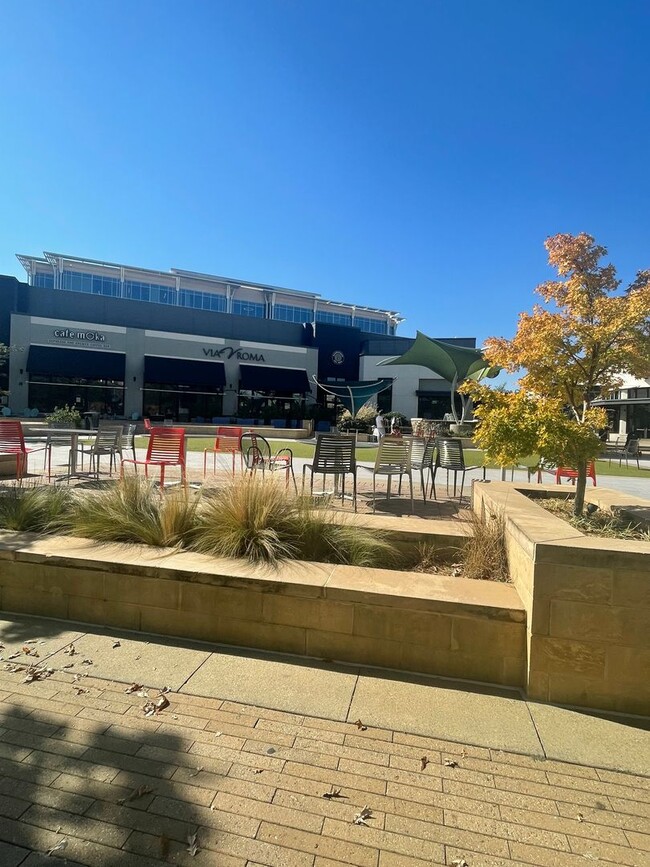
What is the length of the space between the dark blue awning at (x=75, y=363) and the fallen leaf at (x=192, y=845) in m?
38.7

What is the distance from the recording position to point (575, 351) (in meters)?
4.82

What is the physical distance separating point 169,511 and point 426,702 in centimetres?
247

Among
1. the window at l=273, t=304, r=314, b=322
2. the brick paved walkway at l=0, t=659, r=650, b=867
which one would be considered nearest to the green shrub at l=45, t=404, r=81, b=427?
the brick paved walkway at l=0, t=659, r=650, b=867

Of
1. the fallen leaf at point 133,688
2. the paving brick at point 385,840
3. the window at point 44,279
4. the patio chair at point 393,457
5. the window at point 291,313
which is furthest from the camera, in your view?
the window at point 291,313

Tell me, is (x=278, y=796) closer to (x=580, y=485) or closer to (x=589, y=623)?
(x=589, y=623)

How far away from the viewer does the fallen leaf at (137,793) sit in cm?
195

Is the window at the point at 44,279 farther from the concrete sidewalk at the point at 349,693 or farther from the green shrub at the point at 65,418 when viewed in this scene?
the concrete sidewalk at the point at 349,693

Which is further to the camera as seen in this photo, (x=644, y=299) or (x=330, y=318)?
(x=330, y=318)

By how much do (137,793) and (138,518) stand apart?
248 centimetres

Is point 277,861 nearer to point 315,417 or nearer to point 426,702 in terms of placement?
point 426,702

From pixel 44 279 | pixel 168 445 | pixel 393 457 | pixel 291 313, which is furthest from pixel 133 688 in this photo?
pixel 291 313

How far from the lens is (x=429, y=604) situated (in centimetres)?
292

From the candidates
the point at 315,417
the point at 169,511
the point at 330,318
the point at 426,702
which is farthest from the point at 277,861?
the point at 330,318

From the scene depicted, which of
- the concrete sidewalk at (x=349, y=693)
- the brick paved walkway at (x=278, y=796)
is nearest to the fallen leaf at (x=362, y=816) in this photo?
the brick paved walkway at (x=278, y=796)
